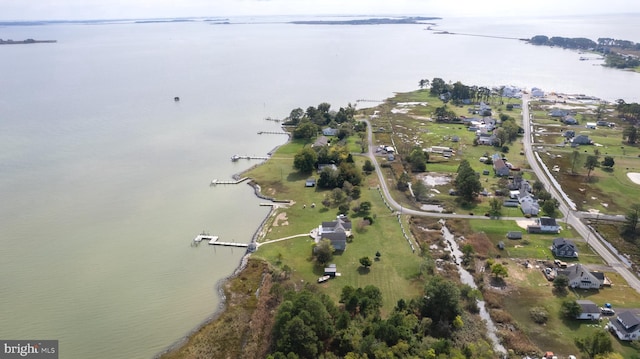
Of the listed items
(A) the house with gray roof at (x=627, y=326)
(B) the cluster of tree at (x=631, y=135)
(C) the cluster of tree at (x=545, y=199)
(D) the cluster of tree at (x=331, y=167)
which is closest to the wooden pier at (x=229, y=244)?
(D) the cluster of tree at (x=331, y=167)

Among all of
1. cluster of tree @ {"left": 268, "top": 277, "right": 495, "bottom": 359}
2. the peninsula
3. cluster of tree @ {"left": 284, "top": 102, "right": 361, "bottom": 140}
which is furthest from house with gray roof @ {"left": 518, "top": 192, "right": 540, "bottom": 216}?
cluster of tree @ {"left": 284, "top": 102, "right": 361, "bottom": 140}

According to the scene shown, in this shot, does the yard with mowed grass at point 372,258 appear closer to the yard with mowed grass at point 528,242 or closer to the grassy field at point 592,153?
the yard with mowed grass at point 528,242

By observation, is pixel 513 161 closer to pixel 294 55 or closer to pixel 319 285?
pixel 319 285

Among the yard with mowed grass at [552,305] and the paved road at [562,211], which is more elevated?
the paved road at [562,211]

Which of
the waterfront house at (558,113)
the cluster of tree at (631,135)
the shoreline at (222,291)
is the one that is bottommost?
the shoreline at (222,291)

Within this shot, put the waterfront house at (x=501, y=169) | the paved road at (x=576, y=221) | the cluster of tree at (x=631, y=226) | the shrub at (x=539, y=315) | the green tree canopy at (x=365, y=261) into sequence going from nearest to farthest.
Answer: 1. the shrub at (x=539, y=315)
2. the paved road at (x=576, y=221)
3. the green tree canopy at (x=365, y=261)
4. the cluster of tree at (x=631, y=226)
5. the waterfront house at (x=501, y=169)

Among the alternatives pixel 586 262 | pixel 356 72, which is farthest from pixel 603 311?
pixel 356 72

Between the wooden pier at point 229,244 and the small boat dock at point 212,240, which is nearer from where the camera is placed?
the wooden pier at point 229,244
